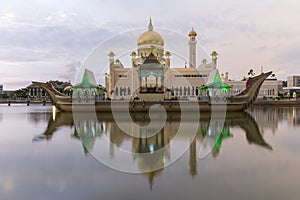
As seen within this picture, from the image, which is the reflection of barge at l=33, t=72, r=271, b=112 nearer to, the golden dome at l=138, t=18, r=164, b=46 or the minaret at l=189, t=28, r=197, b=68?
the golden dome at l=138, t=18, r=164, b=46

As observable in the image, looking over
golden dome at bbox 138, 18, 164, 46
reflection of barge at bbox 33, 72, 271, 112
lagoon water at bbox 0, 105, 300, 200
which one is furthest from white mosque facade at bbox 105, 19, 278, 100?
lagoon water at bbox 0, 105, 300, 200

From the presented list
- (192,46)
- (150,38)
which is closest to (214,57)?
(192,46)

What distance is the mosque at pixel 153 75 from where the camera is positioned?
1169 inches

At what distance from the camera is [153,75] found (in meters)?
30.0

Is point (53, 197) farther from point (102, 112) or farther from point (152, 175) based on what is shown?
point (102, 112)

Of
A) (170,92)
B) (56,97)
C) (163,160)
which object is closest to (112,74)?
(170,92)

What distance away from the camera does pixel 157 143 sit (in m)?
7.62

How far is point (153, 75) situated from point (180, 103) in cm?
1102

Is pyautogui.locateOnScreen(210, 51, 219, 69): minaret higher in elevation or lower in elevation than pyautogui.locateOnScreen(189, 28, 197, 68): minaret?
lower

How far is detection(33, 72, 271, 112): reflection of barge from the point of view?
19.7m

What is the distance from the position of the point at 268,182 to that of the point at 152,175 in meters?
2.11

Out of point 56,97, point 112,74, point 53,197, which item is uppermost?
→ point 112,74

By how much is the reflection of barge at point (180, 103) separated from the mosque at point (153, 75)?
306 inches

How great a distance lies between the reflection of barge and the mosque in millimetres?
7779
